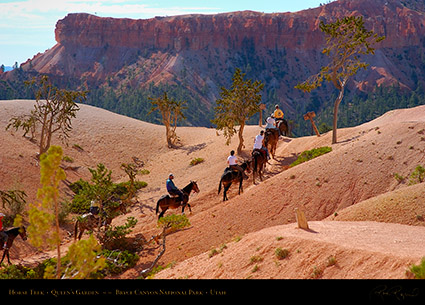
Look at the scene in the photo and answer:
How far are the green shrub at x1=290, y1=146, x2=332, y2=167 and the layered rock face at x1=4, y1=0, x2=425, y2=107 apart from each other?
111 meters

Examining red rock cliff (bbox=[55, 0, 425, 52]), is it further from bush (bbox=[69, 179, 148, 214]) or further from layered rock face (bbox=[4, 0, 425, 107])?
bush (bbox=[69, 179, 148, 214])

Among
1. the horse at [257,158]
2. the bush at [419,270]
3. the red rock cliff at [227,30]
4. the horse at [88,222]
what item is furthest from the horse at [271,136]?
the red rock cliff at [227,30]

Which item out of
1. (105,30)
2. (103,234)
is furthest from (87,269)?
(105,30)

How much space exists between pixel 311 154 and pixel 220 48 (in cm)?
12882

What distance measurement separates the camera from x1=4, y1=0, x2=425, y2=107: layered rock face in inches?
Answer: 5792

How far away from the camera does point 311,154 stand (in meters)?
32.3

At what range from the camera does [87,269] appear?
10914 millimetres

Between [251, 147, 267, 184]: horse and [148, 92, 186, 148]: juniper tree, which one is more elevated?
[148, 92, 186, 148]: juniper tree

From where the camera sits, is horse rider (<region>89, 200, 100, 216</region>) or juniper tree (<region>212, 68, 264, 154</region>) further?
juniper tree (<region>212, 68, 264, 154</region>)

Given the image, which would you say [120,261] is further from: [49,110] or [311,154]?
[49,110]

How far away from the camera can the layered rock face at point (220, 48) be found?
483ft

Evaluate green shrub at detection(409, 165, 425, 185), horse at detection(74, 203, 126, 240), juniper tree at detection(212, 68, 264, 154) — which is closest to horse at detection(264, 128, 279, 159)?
juniper tree at detection(212, 68, 264, 154)

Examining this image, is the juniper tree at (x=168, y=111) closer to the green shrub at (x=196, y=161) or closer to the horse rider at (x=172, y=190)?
the green shrub at (x=196, y=161)
